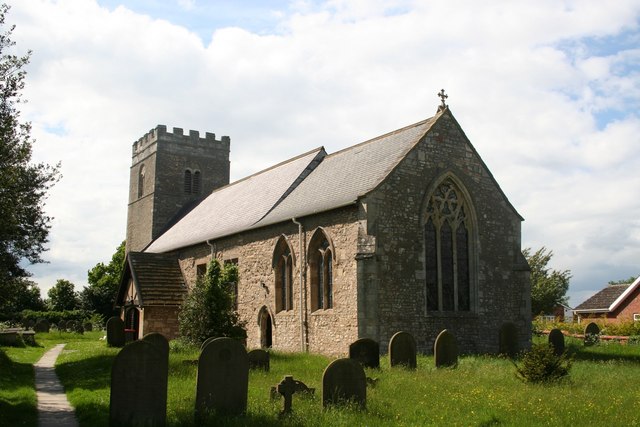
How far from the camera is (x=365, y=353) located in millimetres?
16297

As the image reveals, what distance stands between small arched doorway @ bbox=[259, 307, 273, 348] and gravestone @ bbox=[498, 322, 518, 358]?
8998 millimetres

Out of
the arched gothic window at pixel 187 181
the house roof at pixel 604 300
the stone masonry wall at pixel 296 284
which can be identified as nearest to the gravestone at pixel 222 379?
the stone masonry wall at pixel 296 284

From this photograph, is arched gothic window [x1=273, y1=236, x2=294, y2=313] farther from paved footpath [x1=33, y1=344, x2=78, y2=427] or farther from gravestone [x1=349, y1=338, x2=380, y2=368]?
gravestone [x1=349, y1=338, x2=380, y2=368]

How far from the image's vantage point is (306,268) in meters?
22.9

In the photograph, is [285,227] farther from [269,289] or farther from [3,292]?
[3,292]

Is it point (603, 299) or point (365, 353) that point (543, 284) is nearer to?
point (603, 299)

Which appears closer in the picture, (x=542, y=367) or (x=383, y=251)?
(x=542, y=367)

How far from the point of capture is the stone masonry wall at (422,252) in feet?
67.9

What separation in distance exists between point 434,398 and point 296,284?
12.0m

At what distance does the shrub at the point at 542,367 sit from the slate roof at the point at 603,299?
35354 mm

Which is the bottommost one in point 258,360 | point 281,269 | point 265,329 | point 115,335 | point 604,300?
point 258,360

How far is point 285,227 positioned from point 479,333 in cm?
775

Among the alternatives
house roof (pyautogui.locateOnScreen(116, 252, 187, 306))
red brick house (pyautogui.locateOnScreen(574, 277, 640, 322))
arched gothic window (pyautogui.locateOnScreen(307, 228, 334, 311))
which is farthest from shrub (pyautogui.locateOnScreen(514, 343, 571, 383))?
red brick house (pyautogui.locateOnScreen(574, 277, 640, 322))

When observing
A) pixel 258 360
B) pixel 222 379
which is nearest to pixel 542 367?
pixel 258 360
